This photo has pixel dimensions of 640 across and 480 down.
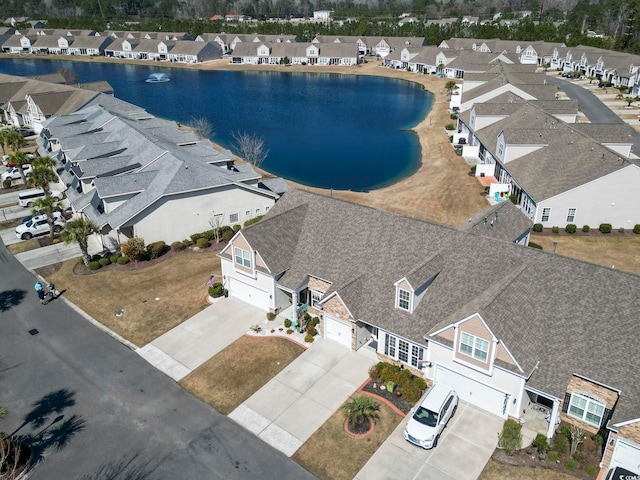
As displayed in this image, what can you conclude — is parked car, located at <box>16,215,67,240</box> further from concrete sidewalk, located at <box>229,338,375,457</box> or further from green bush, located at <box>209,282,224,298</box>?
concrete sidewalk, located at <box>229,338,375,457</box>

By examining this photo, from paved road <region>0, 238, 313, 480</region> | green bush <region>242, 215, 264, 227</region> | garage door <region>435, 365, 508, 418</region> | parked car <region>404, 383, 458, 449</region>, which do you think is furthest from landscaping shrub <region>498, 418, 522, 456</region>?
green bush <region>242, 215, 264, 227</region>

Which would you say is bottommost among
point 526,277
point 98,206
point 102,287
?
point 102,287

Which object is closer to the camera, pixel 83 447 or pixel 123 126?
pixel 83 447

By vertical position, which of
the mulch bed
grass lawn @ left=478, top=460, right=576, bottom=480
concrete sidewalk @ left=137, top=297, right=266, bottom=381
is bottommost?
concrete sidewalk @ left=137, top=297, right=266, bottom=381

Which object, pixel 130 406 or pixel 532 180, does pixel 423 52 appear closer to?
pixel 532 180

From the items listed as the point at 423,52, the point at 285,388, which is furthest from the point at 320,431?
the point at 423,52

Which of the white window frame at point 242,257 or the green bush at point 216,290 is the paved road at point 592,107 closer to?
the white window frame at point 242,257

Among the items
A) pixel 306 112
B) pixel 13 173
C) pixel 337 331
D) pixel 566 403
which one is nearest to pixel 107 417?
pixel 337 331
